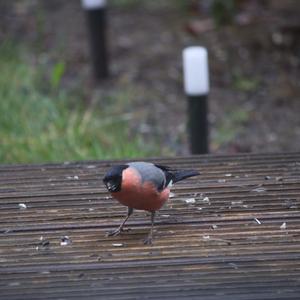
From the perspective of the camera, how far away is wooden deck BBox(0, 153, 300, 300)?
8.05 feet

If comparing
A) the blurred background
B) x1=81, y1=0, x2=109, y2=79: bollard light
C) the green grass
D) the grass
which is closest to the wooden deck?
the green grass

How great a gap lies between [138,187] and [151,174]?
83mm

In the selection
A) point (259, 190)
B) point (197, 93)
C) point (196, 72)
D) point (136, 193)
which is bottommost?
point (197, 93)

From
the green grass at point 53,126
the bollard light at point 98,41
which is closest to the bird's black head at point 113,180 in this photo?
the green grass at point 53,126

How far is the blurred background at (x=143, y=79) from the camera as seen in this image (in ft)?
18.6

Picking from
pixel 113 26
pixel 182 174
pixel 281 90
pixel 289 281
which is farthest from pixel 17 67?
pixel 289 281

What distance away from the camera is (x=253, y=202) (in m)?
3.18

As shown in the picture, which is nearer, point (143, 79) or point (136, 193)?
point (136, 193)

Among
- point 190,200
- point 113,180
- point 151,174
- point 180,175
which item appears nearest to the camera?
point 113,180

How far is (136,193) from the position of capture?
2885 mm

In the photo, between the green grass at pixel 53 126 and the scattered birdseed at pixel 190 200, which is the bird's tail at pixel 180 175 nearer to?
the scattered birdseed at pixel 190 200

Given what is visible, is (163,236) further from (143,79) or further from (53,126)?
(143,79)

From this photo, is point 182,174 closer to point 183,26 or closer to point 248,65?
point 248,65

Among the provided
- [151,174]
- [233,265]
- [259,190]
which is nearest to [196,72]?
[259,190]
